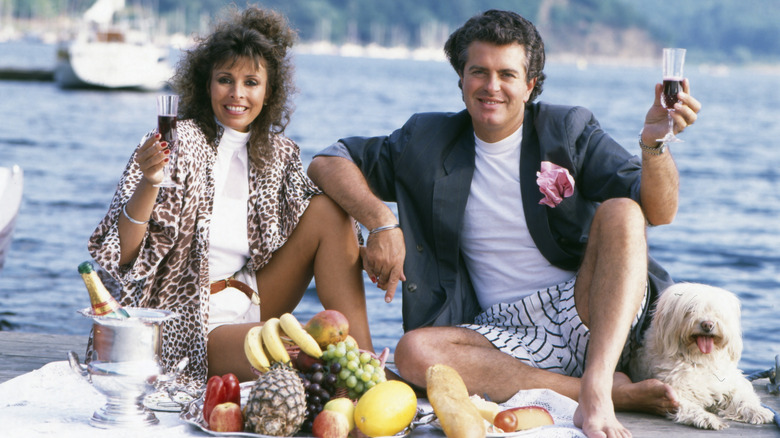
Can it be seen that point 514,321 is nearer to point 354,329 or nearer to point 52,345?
point 354,329

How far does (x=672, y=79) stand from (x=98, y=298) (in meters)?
2.06

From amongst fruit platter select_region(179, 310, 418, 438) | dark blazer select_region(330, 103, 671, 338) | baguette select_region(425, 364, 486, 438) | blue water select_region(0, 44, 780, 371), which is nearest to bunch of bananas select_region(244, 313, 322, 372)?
fruit platter select_region(179, 310, 418, 438)

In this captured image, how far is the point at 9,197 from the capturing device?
278 inches

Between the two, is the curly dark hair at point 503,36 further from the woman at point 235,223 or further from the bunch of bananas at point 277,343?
the bunch of bananas at point 277,343

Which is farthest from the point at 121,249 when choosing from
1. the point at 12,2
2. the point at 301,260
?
the point at 12,2

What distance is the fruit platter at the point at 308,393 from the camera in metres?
2.98

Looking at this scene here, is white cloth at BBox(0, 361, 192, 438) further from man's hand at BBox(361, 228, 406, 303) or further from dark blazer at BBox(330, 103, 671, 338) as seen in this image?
dark blazer at BBox(330, 103, 671, 338)

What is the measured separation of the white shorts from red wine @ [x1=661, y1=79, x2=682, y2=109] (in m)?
1.76

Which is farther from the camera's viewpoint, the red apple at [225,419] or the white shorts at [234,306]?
the white shorts at [234,306]

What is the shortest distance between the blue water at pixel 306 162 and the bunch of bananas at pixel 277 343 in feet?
4.32

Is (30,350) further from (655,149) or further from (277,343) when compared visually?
(655,149)

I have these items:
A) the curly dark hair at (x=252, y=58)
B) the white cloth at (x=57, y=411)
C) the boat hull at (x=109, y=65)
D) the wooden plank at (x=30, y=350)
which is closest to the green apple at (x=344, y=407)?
the white cloth at (x=57, y=411)

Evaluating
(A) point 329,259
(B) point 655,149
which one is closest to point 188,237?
(A) point 329,259

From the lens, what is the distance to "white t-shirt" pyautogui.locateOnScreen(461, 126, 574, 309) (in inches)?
157
